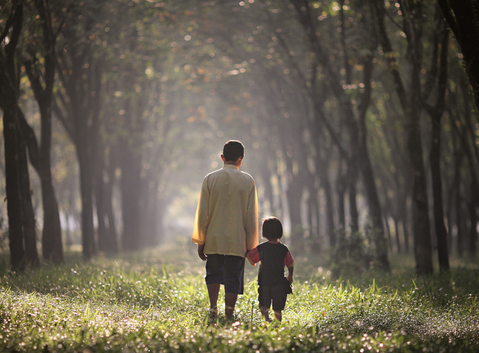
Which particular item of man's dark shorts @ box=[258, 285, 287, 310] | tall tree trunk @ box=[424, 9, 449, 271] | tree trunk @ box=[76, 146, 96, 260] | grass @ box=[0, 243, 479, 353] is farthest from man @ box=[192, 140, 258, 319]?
tree trunk @ box=[76, 146, 96, 260]

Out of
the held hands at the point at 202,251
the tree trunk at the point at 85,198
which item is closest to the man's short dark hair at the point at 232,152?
the held hands at the point at 202,251

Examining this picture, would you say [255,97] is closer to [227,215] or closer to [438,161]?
[438,161]

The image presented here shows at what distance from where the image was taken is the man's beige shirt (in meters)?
5.52

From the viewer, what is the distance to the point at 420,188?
10.1 m

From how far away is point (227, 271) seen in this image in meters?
5.52

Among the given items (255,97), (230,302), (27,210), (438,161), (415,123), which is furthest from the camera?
(255,97)

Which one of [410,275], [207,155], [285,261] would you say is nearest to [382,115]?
[410,275]

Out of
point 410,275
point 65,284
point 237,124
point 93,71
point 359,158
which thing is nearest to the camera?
point 65,284

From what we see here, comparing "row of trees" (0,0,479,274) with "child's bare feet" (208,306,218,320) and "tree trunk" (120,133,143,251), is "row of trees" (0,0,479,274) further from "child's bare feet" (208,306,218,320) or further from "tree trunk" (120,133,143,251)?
"child's bare feet" (208,306,218,320)

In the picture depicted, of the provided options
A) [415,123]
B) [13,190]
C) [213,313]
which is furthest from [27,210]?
[415,123]

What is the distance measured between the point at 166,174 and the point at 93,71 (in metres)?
23.5

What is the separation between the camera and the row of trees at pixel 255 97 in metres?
10.1

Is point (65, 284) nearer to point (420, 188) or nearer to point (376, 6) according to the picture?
point (420, 188)

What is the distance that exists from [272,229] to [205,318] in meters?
1.47
